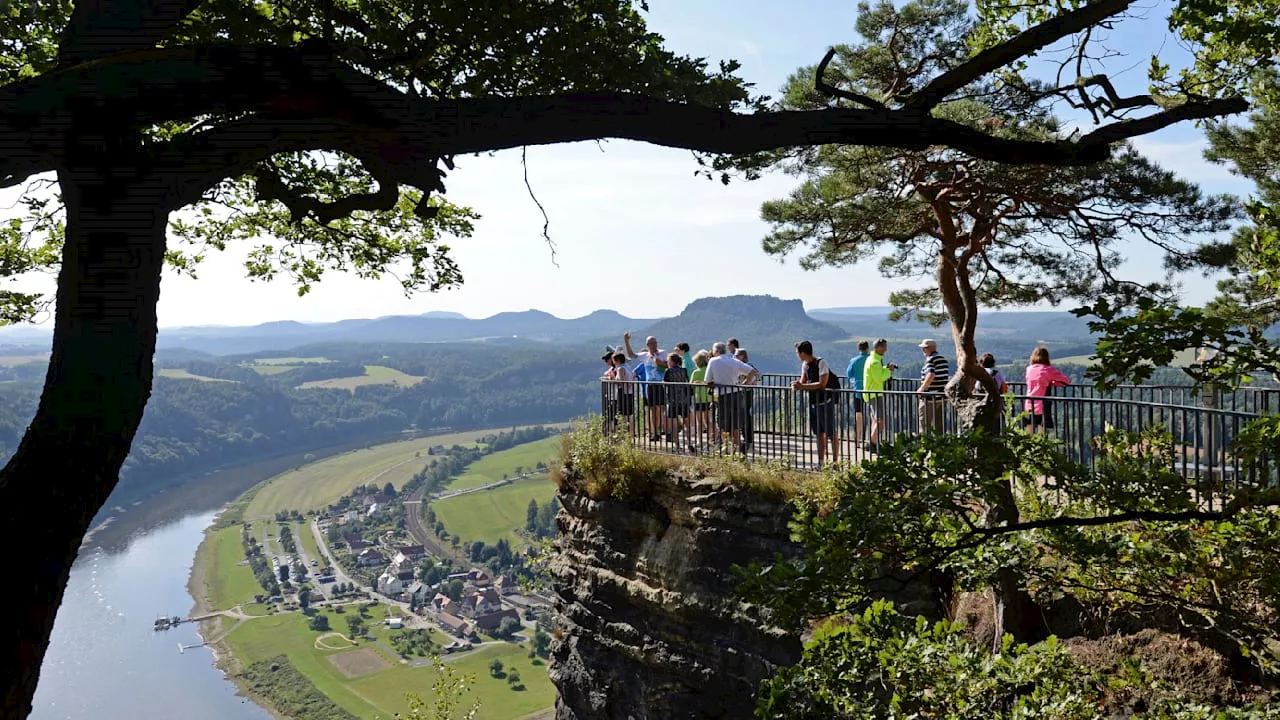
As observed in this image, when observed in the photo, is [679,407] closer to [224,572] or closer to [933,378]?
[933,378]

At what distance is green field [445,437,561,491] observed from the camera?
115875 mm

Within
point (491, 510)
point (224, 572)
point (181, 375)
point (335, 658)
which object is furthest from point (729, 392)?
point (181, 375)

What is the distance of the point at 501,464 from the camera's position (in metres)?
128

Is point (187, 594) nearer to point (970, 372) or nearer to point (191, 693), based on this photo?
point (191, 693)

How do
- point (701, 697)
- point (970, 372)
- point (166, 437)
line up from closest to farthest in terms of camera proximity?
1. point (970, 372)
2. point (701, 697)
3. point (166, 437)

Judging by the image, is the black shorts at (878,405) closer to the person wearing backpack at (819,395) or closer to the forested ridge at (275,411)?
the person wearing backpack at (819,395)

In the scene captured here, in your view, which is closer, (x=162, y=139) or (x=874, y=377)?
(x=162, y=139)

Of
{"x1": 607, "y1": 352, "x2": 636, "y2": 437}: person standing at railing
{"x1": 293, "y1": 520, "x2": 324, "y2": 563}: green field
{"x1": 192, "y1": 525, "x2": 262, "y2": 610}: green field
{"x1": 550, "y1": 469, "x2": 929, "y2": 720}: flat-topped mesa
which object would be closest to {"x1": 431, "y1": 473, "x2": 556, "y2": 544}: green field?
{"x1": 293, "y1": 520, "x2": 324, "y2": 563}: green field

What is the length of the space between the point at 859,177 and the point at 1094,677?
6.61 m

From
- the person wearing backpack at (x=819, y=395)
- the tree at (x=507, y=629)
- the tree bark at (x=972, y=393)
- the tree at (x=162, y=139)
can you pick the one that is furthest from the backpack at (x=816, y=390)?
the tree at (x=507, y=629)

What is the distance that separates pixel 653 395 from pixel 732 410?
4.81ft

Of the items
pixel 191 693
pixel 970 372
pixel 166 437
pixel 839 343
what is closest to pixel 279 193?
pixel 970 372

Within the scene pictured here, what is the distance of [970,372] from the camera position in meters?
8.71

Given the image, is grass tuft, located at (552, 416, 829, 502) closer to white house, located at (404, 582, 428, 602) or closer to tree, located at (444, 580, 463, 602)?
tree, located at (444, 580, 463, 602)
